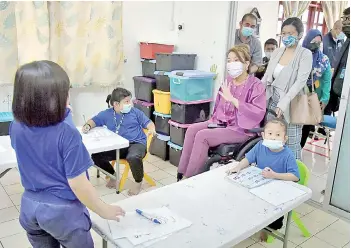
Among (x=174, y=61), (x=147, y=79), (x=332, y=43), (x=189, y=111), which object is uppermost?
(x=332, y=43)

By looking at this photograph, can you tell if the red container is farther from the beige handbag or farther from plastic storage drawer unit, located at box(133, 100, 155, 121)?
the beige handbag

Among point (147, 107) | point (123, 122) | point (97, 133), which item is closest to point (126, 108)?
point (123, 122)

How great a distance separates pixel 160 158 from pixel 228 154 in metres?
1.39

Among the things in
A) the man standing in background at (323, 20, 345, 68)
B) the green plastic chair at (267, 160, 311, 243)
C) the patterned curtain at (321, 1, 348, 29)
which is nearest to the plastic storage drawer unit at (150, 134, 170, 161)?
the green plastic chair at (267, 160, 311, 243)

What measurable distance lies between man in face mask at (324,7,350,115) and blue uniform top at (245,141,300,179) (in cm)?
139

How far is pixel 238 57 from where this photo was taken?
8.87 ft

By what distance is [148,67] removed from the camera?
404cm

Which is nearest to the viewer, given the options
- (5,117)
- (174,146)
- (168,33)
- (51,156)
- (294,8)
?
(51,156)

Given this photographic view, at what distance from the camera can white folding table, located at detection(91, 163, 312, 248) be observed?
1315 millimetres

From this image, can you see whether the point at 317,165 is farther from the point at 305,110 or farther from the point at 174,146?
the point at 174,146

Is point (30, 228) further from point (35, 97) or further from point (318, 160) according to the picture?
point (318, 160)

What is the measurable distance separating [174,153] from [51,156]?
254 centimetres

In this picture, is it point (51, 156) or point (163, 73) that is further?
point (163, 73)

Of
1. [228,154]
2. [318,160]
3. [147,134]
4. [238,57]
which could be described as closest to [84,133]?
[147,134]
